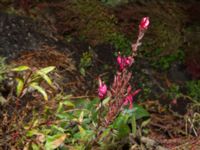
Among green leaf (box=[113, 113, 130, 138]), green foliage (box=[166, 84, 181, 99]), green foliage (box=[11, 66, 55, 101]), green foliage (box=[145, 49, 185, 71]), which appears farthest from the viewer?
green foliage (box=[145, 49, 185, 71])

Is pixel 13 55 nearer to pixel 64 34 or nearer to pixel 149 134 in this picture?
pixel 64 34

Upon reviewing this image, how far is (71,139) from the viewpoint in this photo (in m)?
2.61

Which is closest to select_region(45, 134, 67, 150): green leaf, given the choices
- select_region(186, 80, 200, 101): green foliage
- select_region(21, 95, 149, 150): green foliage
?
select_region(21, 95, 149, 150): green foliage

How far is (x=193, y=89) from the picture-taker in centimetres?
465

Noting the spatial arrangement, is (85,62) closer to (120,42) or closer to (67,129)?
(120,42)

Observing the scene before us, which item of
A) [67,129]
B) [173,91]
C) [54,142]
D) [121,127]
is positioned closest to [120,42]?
[173,91]

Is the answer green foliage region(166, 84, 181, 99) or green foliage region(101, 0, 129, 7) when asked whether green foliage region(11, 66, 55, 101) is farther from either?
green foliage region(101, 0, 129, 7)

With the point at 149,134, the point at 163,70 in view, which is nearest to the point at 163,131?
the point at 149,134

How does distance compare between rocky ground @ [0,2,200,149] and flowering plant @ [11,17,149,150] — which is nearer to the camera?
flowering plant @ [11,17,149,150]

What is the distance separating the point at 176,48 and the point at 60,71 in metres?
1.64

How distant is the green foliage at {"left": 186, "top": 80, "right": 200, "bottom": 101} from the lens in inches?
181

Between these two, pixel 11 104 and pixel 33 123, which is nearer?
pixel 33 123

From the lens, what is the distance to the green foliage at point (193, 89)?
459 centimetres

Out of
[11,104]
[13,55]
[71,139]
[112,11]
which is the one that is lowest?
[71,139]
